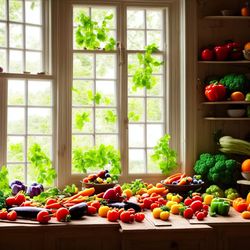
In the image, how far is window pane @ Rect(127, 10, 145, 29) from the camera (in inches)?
191

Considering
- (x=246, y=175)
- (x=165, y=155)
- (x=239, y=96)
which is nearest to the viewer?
(x=246, y=175)

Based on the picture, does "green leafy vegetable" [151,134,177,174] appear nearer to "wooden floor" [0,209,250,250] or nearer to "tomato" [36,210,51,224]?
"wooden floor" [0,209,250,250]

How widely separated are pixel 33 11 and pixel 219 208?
2514 mm

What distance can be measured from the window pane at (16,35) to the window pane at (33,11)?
0.11 m

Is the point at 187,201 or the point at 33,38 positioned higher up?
the point at 33,38

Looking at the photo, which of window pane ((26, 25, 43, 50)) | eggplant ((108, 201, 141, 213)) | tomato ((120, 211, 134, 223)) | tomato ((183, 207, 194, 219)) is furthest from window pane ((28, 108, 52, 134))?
tomato ((183, 207, 194, 219))

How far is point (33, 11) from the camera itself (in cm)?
463

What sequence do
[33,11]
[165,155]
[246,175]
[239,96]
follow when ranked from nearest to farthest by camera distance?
[246,175] → [239,96] → [33,11] → [165,155]

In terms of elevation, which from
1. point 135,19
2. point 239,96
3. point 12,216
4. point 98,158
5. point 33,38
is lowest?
point 12,216

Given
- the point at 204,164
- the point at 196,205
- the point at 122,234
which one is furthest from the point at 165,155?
the point at 122,234

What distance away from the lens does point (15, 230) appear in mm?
3488

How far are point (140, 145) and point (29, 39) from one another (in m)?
1.50

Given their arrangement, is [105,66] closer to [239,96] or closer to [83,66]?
[83,66]

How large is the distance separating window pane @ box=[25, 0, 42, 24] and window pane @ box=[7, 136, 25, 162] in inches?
44.3
